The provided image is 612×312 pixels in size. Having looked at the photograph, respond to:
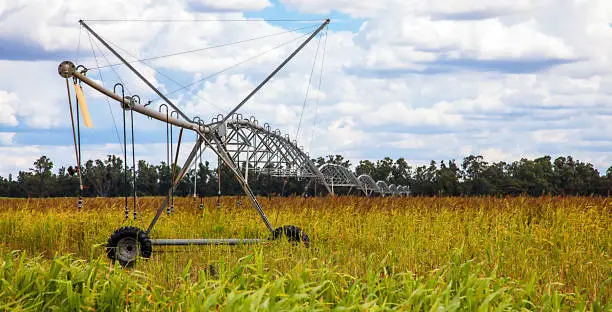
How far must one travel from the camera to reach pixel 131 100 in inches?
455

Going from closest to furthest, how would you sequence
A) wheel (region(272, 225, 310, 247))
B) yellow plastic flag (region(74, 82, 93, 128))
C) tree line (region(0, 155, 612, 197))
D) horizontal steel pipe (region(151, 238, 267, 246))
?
yellow plastic flag (region(74, 82, 93, 128)) < horizontal steel pipe (region(151, 238, 267, 246)) < wheel (region(272, 225, 310, 247)) < tree line (region(0, 155, 612, 197))

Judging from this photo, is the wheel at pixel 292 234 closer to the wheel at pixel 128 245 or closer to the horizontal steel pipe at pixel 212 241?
the horizontal steel pipe at pixel 212 241

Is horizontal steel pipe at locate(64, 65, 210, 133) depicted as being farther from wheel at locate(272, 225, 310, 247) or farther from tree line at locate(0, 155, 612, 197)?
tree line at locate(0, 155, 612, 197)

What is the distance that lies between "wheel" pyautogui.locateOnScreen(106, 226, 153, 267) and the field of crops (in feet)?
1.10

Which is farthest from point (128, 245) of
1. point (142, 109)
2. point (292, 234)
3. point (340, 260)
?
point (340, 260)

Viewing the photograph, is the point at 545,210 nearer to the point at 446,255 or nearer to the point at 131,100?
the point at 446,255

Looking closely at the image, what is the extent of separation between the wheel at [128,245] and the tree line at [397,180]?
4048 cm

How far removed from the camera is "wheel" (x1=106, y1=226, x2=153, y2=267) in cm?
1122

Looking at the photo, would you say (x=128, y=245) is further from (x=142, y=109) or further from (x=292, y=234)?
(x=292, y=234)

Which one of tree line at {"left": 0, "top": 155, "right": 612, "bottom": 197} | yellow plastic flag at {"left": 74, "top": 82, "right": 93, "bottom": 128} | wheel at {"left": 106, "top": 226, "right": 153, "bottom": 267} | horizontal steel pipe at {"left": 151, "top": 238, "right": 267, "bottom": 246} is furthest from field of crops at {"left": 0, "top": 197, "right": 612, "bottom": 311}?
tree line at {"left": 0, "top": 155, "right": 612, "bottom": 197}

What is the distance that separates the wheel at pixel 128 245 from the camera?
1122 cm

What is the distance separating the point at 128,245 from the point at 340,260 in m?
3.90

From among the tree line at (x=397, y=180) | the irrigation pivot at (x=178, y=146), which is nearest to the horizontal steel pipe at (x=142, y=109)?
the irrigation pivot at (x=178, y=146)

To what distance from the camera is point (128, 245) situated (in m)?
11.5
